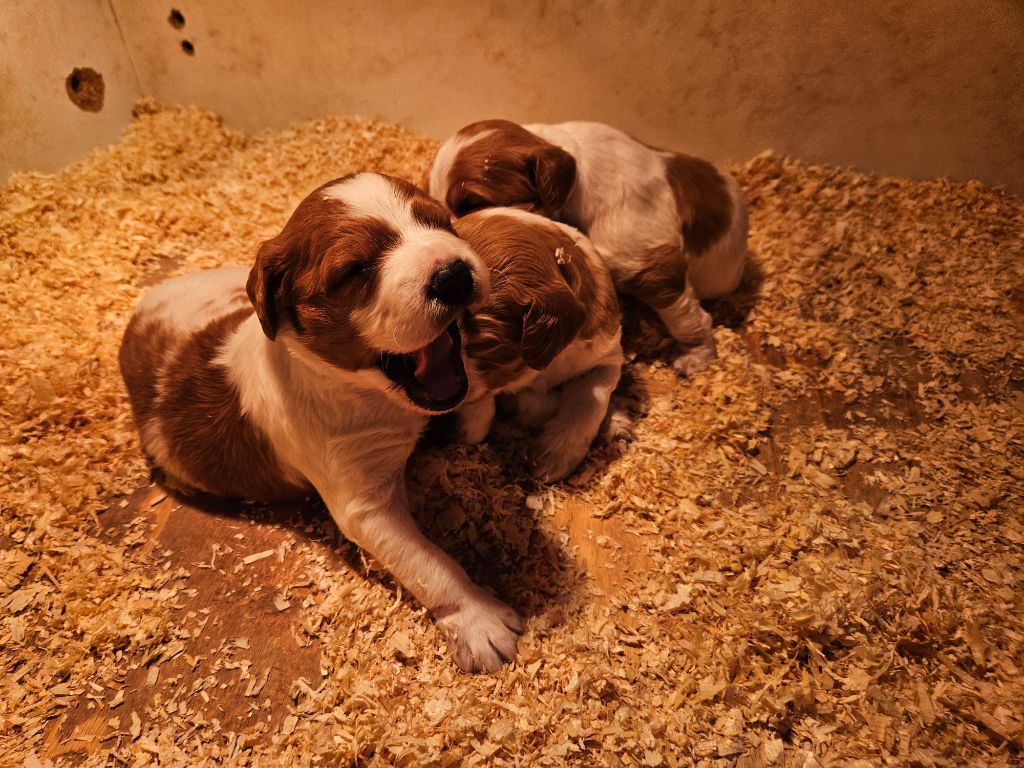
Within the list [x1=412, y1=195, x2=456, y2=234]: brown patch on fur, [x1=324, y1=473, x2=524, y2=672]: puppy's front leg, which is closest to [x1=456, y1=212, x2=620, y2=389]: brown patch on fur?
[x1=412, y1=195, x2=456, y2=234]: brown patch on fur

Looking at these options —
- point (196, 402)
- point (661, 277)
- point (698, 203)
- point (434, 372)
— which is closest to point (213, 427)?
point (196, 402)

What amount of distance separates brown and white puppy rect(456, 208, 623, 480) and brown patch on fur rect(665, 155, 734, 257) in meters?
0.73

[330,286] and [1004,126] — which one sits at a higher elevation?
[330,286]

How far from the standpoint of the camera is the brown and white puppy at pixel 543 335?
8.36ft

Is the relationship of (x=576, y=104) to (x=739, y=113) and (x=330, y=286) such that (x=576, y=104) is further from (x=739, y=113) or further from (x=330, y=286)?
(x=330, y=286)

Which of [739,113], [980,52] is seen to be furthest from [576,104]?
[980,52]

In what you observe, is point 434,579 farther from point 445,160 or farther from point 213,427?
point 445,160

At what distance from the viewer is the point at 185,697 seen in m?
2.46

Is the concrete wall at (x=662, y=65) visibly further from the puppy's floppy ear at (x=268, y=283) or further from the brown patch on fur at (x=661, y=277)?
the puppy's floppy ear at (x=268, y=283)

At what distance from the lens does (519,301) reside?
2527 mm

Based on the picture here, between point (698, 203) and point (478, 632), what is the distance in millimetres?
2588

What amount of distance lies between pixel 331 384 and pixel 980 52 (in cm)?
446

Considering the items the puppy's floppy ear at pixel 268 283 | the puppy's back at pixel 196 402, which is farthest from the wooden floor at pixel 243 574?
the puppy's floppy ear at pixel 268 283

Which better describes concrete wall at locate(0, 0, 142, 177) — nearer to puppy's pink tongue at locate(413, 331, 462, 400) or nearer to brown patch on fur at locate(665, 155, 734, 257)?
A: puppy's pink tongue at locate(413, 331, 462, 400)
